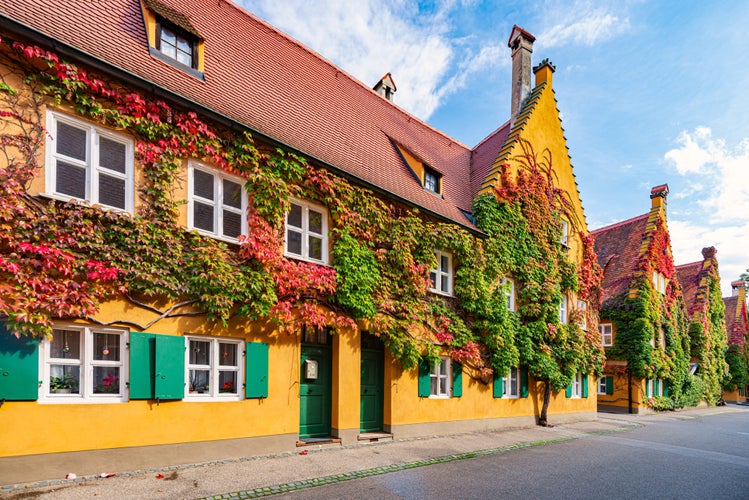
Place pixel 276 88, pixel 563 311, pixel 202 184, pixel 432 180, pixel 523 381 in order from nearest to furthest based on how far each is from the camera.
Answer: pixel 202 184 < pixel 276 88 < pixel 432 180 < pixel 523 381 < pixel 563 311

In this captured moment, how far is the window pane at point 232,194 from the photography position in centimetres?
895

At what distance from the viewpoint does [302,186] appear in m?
10.0

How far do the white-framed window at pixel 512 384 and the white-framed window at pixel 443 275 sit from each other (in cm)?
391

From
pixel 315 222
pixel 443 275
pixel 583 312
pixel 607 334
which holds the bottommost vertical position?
pixel 607 334

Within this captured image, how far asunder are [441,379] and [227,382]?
255 inches

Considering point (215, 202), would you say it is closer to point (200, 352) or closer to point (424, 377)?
point (200, 352)

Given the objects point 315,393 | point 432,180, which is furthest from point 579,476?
point 432,180

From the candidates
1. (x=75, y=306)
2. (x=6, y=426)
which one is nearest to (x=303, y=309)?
(x=75, y=306)

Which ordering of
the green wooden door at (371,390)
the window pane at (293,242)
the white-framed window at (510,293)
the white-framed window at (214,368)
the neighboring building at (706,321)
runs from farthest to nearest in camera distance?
the neighboring building at (706,321) → the white-framed window at (510,293) → the green wooden door at (371,390) → the window pane at (293,242) → the white-framed window at (214,368)

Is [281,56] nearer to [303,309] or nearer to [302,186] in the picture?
[302,186]

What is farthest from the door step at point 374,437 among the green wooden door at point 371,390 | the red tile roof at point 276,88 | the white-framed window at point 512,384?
the red tile roof at point 276,88

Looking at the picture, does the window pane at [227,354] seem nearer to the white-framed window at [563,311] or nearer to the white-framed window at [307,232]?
the white-framed window at [307,232]

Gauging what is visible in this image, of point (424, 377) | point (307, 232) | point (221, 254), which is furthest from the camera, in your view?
point (424, 377)

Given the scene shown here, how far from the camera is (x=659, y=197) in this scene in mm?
27266
